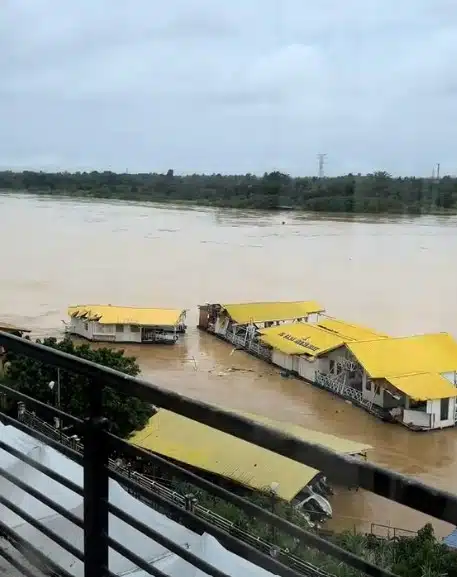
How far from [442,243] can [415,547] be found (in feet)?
34.1

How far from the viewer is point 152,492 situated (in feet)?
1.85

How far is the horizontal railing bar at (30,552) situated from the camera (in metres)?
0.64

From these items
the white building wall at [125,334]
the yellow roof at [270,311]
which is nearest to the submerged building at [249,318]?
the yellow roof at [270,311]

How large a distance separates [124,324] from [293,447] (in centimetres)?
609

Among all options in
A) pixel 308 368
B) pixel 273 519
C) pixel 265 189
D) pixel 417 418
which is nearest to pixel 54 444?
pixel 273 519

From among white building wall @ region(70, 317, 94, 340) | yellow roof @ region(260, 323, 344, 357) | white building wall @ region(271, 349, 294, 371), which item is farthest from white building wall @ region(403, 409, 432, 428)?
white building wall @ region(70, 317, 94, 340)

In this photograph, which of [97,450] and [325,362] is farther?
[325,362]

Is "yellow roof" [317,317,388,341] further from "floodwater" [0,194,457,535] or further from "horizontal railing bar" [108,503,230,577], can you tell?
"horizontal railing bar" [108,503,230,577]

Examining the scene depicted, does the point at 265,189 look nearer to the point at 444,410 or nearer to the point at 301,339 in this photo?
the point at 301,339

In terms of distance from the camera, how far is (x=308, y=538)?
16.6 inches

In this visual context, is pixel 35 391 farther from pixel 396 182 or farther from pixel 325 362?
pixel 396 182

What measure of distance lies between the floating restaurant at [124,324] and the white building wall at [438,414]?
254 centimetres

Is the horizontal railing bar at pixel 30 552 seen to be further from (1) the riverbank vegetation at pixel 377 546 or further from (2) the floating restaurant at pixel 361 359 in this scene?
(2) the floating restaurant at pixel 361 359

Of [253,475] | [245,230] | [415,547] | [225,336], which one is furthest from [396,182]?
[245,230]
